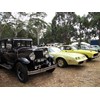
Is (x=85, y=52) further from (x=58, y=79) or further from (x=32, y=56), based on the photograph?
(x=32, y=56)

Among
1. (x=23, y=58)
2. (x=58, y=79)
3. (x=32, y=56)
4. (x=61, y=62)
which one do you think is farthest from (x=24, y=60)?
(x=61, y=62)

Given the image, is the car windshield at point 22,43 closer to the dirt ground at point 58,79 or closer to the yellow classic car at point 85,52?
→ the dirt ground at point 58,79

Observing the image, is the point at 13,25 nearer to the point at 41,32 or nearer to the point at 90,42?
the point at 41,32

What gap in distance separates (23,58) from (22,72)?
1.41 ft

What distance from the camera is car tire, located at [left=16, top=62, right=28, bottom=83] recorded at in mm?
4023

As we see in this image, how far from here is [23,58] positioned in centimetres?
427

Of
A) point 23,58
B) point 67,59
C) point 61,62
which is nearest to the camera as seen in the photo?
point 23,58

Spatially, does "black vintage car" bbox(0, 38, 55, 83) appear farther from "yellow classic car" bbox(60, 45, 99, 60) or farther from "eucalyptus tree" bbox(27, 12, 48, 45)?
"yellow classic car" bbox(60, 45, 99, 60)

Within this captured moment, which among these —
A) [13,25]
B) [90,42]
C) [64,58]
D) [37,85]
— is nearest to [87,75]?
[64,58]

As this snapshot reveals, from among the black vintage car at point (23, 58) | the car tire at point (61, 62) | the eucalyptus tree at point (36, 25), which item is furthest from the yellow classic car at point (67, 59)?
the eucalyptus tree at point (36, 25)

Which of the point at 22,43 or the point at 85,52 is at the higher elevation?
the point at 22,43

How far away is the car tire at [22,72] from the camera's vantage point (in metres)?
4.02
